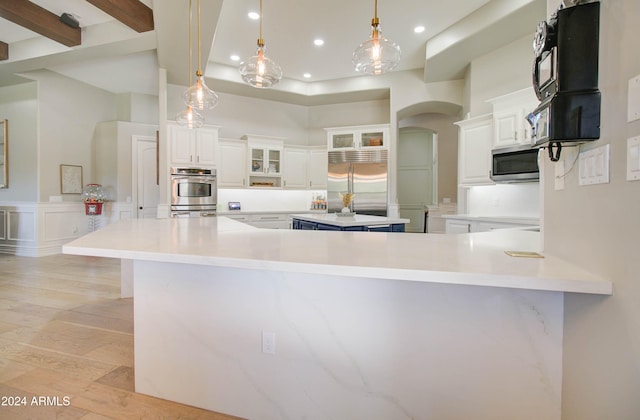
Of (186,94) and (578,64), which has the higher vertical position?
(186,94)

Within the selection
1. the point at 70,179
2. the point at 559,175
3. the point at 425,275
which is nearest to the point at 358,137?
the point at 559,175

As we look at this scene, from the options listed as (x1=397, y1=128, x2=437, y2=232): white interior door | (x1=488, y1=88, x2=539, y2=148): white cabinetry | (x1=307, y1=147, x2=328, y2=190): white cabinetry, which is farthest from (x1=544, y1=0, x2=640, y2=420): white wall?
(x1=397, y1=128, x2=437, y2=232): white interior door

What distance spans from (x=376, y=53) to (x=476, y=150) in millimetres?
2733

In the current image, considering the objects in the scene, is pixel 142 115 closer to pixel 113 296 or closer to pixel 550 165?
pixel 113 296

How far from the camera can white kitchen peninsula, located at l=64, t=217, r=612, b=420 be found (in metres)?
1.17

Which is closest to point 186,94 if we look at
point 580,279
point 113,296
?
point 113,296

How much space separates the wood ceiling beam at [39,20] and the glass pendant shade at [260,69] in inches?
130

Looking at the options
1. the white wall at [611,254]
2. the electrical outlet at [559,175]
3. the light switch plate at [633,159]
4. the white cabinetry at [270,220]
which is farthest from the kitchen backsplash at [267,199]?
the light switch plate at [633,159]

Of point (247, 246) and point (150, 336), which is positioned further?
point (150, 336)

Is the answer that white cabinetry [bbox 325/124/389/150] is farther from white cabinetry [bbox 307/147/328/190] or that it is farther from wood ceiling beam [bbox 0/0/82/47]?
wood ceiling beam [bbox 0/0/82/47]

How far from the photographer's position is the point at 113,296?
3.31 m

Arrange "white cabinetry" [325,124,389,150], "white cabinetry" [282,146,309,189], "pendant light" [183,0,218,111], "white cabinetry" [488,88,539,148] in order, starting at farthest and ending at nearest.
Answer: "white cabinetry" [282,146,309,189] < "white cabinetry" [325,124,389,150] < "white cabinetry" [488,88,539,148] < "pendant light" [183,0,218,111]

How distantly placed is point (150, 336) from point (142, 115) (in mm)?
6181

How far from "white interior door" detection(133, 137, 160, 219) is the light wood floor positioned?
2.74 meters
